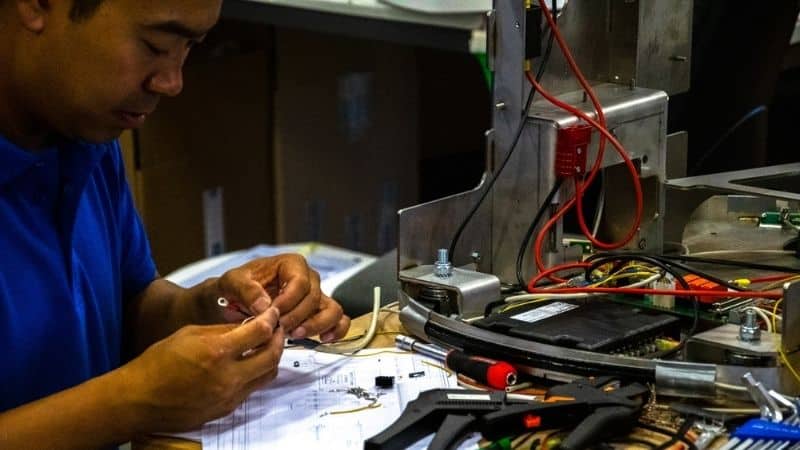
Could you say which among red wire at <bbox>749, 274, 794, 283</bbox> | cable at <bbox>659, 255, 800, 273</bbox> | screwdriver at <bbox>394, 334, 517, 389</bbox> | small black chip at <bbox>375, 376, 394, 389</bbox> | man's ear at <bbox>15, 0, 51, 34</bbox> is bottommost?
small black chip at <bbox>375, 376, 394, 389</bbox>

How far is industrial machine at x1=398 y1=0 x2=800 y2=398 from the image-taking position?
118 centimetres

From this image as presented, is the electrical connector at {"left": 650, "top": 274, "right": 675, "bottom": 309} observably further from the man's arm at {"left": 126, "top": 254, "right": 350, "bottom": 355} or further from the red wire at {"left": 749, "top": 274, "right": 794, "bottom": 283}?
the man's arm at {"left": 126, "top": 254, "right": 350, "bottom": 355}

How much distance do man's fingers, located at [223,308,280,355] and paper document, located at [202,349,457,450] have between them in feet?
0.24

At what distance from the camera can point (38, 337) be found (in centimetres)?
121

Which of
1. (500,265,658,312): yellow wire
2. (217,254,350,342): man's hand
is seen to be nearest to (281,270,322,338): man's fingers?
(217,254,350,342): man's hand

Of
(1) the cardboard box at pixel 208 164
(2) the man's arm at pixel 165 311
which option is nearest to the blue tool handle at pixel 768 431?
(2) the man's arm at pixel 165 311

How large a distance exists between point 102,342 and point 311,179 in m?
1.59

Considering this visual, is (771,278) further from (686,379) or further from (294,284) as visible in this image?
(294,284)

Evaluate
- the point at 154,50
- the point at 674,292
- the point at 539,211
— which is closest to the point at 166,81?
the point at 154,50

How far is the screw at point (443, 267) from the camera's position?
4.46ft

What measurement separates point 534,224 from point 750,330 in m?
0.31

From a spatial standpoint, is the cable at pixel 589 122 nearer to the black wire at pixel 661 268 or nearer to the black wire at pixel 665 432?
the black wire at pixel 661 268

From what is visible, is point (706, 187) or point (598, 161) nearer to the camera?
point (598, 161)

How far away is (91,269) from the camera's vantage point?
1.30 meters
